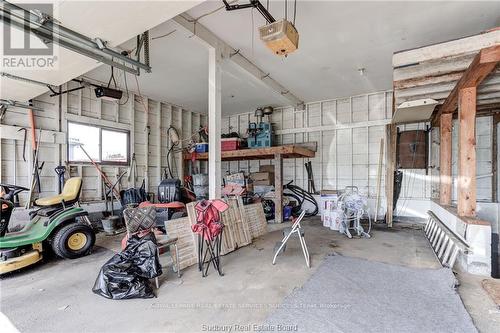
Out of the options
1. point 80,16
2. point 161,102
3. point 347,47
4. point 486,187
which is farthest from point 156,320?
point 486,187

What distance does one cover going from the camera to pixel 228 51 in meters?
4.38

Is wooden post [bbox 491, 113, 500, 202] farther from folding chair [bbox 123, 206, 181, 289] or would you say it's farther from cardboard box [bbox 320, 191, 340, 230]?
folding chair [bbox 123, 206, 181, 289]

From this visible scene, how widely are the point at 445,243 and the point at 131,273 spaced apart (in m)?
4.34

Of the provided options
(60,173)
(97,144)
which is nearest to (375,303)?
(60,173)

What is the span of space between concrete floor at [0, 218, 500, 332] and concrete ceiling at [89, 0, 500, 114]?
3437mm

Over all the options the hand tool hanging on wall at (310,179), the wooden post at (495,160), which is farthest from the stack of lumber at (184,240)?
the wooden post at (495,160)

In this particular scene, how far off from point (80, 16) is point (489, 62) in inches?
168

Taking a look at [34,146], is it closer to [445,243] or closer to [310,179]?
[310,179]

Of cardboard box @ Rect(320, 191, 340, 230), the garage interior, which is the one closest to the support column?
the garage interior

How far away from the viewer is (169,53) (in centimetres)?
450

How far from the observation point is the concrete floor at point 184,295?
214 cm

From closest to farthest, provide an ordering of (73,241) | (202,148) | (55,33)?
(55,33)
(73,241)
(202,148)

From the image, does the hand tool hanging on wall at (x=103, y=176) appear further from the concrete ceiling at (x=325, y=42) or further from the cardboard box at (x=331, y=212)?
the cardboard box at (x=331, y=212)

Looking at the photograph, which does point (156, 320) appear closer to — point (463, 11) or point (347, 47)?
point (347, 47)
